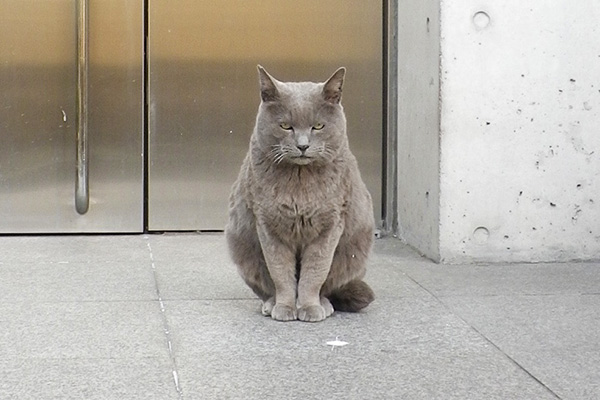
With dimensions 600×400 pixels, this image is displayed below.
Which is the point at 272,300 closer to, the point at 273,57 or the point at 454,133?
the point at 454,133

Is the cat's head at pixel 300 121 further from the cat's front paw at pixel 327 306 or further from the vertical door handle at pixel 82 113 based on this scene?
the vertical door handle at pixel 82 113

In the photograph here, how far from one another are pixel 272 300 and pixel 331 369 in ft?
2.97

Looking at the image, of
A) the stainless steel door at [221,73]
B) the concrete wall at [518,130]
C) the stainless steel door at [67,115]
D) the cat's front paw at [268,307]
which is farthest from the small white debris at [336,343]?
the stainless steel door at [67,115]

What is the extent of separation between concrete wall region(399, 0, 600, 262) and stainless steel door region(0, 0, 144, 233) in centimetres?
213

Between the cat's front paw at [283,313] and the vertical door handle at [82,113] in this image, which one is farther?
the vertical door handle at [82,113]

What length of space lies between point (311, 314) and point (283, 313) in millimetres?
116

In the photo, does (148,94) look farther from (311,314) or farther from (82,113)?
(311,314)

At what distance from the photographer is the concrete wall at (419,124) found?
5.58m

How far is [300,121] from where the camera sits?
13.2 feet

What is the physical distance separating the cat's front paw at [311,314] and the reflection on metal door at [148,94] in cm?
250

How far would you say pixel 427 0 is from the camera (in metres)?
5.70

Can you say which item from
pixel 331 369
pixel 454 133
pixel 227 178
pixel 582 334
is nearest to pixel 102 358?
pixel 331 369

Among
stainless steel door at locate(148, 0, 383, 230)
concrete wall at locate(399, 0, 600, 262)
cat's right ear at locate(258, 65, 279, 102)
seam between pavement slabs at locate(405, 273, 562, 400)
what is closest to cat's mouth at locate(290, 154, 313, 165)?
cat's right ear at locate(258, 65, 279, 102)

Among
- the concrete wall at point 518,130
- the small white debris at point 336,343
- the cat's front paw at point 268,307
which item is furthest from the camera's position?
the concrete wall at point 518,130
